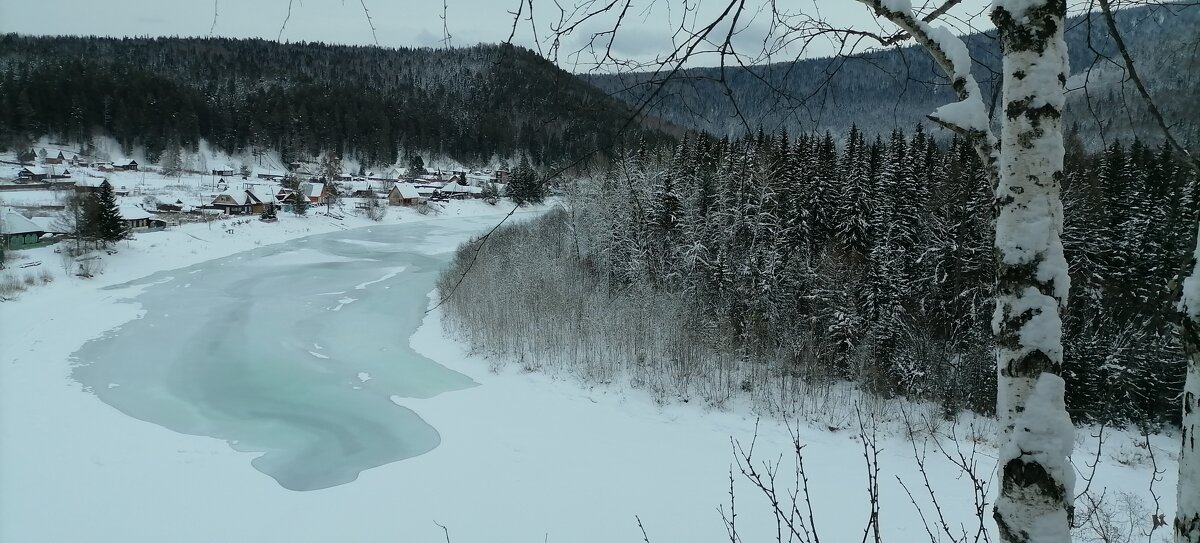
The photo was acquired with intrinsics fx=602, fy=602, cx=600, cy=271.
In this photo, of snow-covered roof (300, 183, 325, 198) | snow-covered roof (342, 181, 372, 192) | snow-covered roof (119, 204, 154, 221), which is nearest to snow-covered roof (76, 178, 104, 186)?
snow-covered roof (300, 183, 325, 198)

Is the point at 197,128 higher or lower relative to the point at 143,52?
lower

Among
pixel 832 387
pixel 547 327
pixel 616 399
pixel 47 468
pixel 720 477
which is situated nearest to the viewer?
pixel 47 468

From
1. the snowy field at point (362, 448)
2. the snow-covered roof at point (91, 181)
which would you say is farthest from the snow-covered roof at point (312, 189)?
the snowy field at point (362, 448)

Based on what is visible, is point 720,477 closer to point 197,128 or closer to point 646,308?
point 646,308

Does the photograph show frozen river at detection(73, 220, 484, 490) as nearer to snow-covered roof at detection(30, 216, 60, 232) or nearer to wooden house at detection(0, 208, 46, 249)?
wooden house at detection(0, 208, 46, 249)

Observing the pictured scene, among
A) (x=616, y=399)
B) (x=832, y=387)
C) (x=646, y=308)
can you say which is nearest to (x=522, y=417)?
(x=616, y=399)

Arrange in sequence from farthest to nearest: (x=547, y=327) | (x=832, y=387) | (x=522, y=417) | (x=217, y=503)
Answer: (x=547, y=327) < (x=832, y=387) < (x=522, y=417) < (x=217, y=503)

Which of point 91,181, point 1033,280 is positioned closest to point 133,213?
point 91,181
